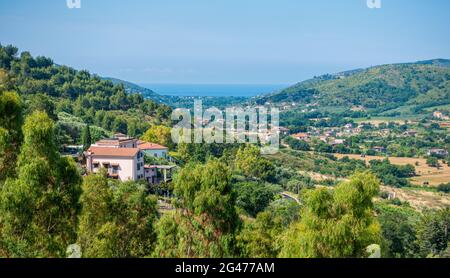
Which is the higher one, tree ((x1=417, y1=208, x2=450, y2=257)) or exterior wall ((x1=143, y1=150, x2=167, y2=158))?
exterior wall ((x1=143, y1=150, x2=167, y2=158))

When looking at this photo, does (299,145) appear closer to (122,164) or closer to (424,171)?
(424,171)

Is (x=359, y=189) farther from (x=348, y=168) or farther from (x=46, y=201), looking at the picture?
(x=348, y=168)

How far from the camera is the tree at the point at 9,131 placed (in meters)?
4.59

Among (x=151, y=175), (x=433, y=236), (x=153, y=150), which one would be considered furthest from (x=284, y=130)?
(x=433, y=236)

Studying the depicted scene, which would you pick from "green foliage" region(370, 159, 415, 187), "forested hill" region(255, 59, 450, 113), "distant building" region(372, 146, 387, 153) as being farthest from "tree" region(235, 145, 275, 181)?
"forested hill" region(255, 59, 450, 113)

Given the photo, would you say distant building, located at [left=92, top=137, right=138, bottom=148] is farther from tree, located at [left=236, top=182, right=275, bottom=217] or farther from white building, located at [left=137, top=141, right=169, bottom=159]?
tree, located at [left=236, top=182, right=275, bottom=217]

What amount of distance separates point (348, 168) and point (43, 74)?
62.7ft

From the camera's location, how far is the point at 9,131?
4645 mm

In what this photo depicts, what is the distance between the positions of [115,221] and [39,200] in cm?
164

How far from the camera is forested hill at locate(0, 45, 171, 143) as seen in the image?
2595 cm

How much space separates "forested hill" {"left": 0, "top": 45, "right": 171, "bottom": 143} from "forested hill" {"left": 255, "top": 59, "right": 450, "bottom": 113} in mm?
34094

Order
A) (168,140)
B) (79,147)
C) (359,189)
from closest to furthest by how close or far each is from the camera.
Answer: (359,189), (79,147), (168,140)
